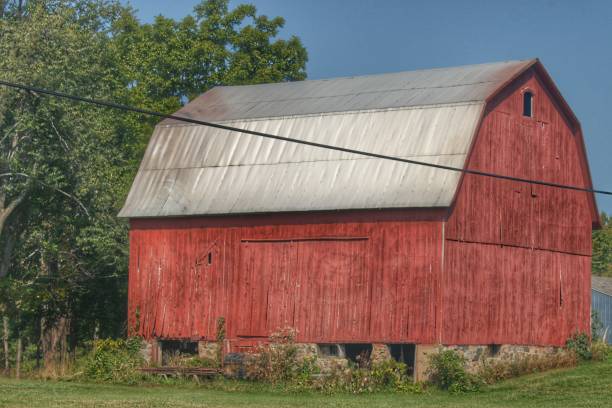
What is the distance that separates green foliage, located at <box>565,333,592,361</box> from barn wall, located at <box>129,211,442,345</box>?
670 centimetres

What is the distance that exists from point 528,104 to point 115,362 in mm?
14231

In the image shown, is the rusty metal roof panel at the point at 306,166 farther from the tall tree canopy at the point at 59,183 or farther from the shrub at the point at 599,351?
the shrub at the point at 599,351

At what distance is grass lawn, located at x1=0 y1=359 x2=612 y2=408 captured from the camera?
1057 inches

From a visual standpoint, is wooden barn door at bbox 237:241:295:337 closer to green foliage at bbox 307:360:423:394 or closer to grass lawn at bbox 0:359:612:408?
grass lawn at bbox 0:359:612:408

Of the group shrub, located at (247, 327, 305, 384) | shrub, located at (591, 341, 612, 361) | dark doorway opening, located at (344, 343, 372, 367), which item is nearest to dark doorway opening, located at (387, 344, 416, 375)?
dark doorway opening, located at (344, 343, 372, 367)

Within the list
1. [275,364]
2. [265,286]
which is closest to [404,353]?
[275,364]

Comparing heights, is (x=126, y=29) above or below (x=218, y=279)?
above

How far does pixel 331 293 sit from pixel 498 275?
4713 millimetres

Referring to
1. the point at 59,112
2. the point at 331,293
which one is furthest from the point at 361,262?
the point at 59,112

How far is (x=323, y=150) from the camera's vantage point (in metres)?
34.4

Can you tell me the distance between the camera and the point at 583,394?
2909cm

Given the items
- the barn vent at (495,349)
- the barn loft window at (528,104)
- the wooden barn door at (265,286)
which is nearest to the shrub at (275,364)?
the wooden barn door at (265,286)

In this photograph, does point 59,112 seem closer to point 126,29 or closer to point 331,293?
point 331,293

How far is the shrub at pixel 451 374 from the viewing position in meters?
30.5
